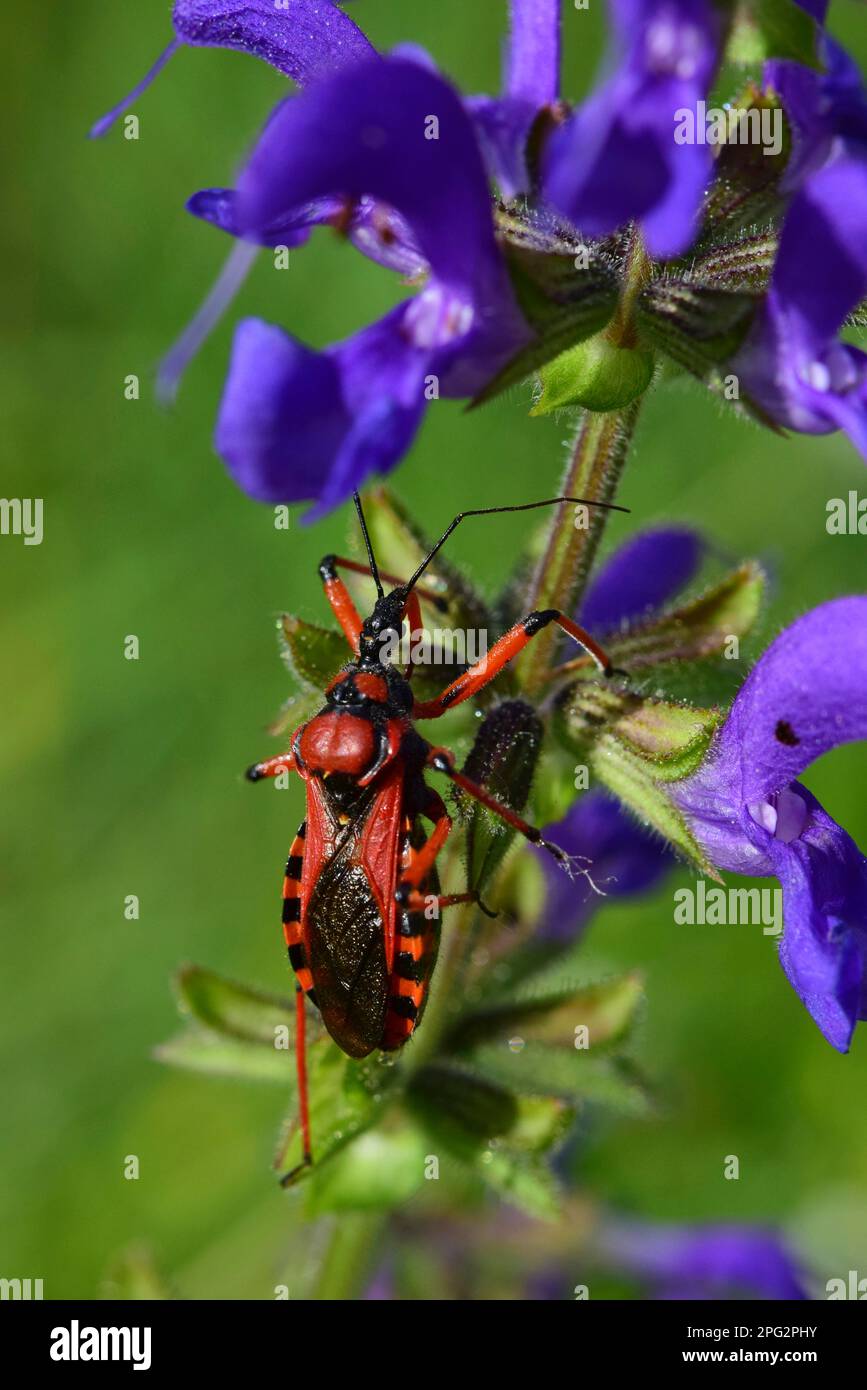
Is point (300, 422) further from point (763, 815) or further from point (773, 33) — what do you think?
point (763, 815)

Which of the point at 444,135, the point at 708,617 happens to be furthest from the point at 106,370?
the point at 444,135

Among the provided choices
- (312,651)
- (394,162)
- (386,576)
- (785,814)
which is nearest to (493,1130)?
(785,814)

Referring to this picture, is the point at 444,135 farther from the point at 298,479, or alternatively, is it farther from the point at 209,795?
the point at 209,795

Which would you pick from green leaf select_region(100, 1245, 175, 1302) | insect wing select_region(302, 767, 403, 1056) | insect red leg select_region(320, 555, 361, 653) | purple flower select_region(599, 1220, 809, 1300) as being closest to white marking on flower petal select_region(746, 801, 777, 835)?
insect wing select_region(302, 767, 403, 1056)

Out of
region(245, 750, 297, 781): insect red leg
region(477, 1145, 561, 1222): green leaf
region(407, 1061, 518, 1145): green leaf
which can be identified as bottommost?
region(477, 1145, 561, 1222): green leaf

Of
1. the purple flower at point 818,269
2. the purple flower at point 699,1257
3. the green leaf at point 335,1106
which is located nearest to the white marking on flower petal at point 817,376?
the purple flower at point 818,269

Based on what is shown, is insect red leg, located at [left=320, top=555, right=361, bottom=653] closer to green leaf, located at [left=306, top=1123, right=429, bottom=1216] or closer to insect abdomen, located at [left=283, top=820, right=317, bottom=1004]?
insect abdomen, located at [left=283, top=820, right=317, bottom=1004]

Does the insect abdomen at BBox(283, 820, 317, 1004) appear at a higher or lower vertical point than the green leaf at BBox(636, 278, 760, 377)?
lower
